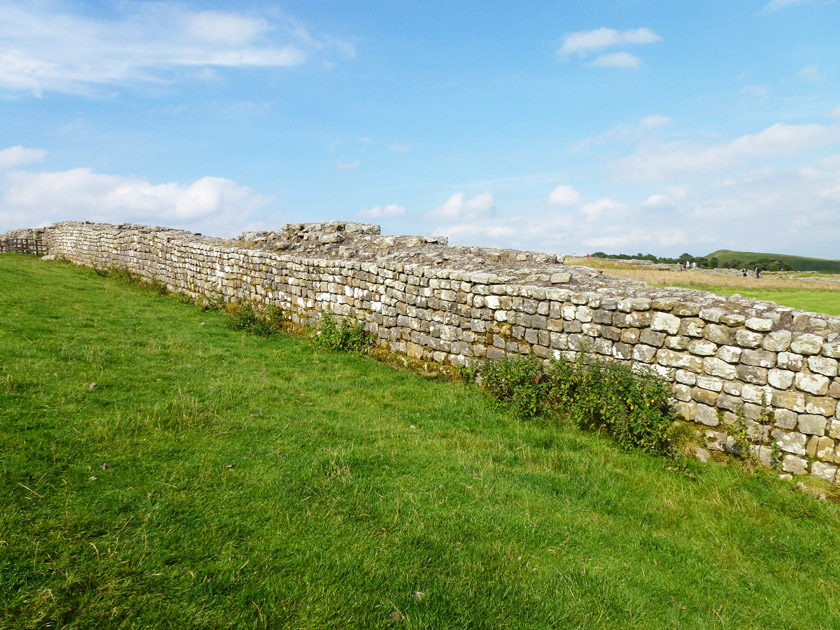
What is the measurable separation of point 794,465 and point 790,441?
0.88 ft

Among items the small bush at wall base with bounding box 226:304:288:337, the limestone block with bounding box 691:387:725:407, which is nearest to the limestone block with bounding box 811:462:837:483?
the limestone block with bounding box 691:387:725:407

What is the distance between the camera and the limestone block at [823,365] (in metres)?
5.42

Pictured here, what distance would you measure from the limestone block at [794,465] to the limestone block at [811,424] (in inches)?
12.5

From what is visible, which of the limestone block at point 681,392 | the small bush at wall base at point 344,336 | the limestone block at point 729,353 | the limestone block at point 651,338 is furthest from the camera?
the small bush at wall base at point 344,336

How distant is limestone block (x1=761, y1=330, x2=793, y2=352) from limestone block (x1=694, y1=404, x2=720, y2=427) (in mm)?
985

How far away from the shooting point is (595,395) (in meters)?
6.69

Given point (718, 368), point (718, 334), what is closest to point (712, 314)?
point (718, 334)

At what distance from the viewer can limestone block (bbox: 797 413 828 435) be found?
18.1 ft

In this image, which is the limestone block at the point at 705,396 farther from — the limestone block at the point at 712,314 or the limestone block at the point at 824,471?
the limestone block at the point at 824,471

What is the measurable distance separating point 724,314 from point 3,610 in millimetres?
7181

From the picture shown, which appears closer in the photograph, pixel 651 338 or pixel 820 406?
pixel 820 406

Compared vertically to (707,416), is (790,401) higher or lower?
higher

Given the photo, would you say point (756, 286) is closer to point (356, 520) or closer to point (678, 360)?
point (678, 360)

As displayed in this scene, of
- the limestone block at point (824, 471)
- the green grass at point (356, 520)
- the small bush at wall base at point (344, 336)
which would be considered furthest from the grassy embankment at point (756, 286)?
the green grass at point (356, 520)
